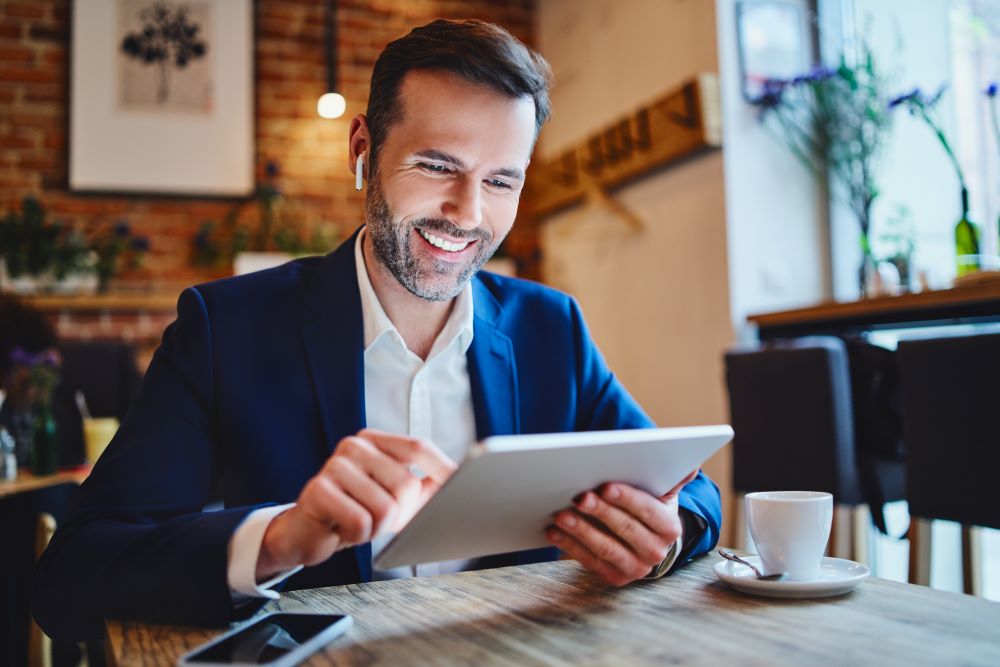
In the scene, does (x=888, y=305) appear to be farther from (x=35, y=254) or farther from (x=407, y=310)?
(x=35, y=254)

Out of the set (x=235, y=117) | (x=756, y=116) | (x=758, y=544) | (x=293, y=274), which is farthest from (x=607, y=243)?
(x=758, y=544)

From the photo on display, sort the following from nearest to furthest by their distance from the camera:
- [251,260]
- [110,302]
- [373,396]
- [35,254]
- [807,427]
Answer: [373,396] < [807,427] < [35,254] < [110,302] < [251,260]

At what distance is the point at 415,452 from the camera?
726 millimetres

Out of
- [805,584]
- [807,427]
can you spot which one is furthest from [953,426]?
Answer: [805,584]

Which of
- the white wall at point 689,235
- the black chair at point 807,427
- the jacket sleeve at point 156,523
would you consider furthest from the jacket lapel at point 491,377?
the white wall at point 689,235

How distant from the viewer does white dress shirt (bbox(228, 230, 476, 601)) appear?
1224 mm

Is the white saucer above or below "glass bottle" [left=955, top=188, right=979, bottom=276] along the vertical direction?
below

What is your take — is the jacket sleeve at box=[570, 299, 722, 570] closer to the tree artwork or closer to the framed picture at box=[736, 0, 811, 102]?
the framed picture at box=[736, 0, 811, 102]

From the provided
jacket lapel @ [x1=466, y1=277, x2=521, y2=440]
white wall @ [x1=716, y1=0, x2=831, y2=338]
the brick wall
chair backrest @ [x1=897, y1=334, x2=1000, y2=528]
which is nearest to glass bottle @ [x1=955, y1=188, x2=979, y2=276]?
chair backrest @ [x1=897, y1=334, x2=1000, y2=528]

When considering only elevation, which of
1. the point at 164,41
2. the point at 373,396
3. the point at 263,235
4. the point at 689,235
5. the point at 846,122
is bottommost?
the point at 373,396

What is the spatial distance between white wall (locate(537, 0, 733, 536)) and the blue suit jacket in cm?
205

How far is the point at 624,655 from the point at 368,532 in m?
0.25

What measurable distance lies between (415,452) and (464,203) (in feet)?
1.63

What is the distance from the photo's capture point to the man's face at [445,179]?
110 centimetres
